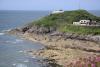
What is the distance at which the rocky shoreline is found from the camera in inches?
2223

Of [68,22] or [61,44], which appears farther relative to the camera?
[68,22]

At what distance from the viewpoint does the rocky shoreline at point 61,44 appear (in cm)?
5647

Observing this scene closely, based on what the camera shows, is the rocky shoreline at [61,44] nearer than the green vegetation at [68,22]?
Yes

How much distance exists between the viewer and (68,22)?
99.9 m

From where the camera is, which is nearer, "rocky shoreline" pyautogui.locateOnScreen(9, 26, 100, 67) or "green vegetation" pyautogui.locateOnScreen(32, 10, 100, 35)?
"rocky shoreline" pyautogui.locateOnScreen(9, 26, 100, 67)

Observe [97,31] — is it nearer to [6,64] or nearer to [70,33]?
[70,33]

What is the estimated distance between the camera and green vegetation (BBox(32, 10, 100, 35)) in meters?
82.2

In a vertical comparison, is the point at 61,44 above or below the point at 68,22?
below

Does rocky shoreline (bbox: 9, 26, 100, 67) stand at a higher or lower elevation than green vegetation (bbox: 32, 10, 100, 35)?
lower

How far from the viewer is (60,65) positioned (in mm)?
49594

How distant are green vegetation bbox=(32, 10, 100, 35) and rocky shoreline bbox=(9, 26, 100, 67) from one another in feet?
9.52

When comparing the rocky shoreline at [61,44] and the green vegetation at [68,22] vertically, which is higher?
the green vegetation at [68,22]

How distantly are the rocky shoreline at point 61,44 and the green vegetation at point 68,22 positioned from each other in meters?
2.90

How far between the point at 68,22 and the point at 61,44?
27.8m
